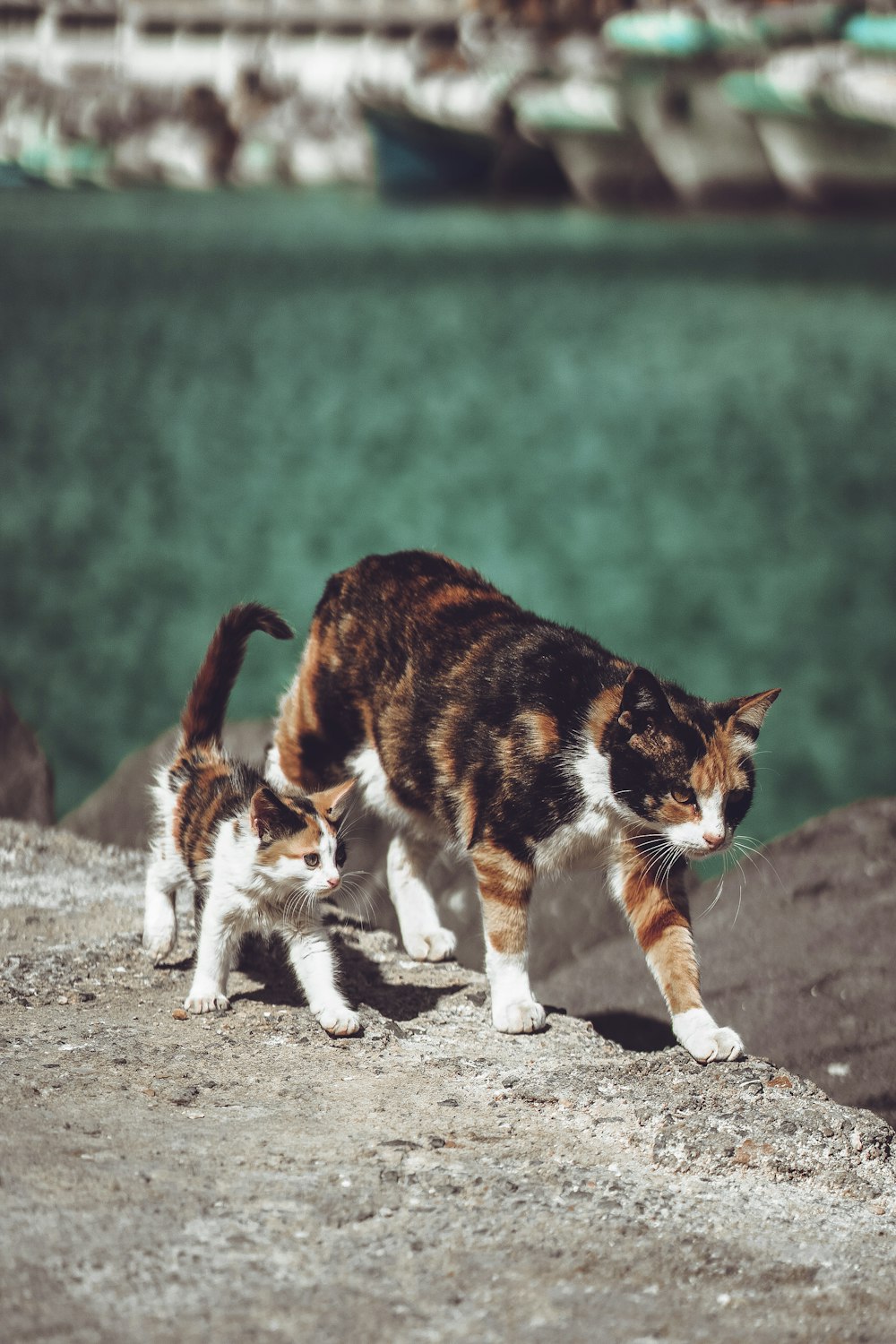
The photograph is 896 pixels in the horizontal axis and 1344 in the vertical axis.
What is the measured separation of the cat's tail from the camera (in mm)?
4832

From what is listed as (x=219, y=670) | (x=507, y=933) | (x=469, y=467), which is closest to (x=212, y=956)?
(x=507, y=933)

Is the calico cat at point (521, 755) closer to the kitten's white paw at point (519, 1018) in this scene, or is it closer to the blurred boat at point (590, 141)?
the kitten's white paw at point (519, 1018)

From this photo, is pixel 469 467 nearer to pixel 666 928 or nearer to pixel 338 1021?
pixel 666 928

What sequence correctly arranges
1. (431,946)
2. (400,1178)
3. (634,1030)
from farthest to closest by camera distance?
(634,1030) → (431,946) → (400,1178)

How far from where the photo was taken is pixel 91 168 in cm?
6053

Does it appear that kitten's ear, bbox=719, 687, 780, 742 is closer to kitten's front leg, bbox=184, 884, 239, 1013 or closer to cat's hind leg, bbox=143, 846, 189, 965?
kitten's front leg, bbox=184, 884, 239, 1013

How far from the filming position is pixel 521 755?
169 inches

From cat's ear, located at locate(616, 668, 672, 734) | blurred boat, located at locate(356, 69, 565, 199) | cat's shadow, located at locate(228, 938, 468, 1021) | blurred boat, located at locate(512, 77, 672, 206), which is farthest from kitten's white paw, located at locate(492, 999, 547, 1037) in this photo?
blurred boat, located at locate(356, 69, 565, 199)

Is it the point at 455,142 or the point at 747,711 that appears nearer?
the point at 747,711

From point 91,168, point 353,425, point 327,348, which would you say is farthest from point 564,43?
point 353,425

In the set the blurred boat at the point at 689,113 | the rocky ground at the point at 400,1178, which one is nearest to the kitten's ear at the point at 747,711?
the rocky ground at the point at 400,1178

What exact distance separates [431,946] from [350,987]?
0.47 m

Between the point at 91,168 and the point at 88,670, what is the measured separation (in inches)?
2083

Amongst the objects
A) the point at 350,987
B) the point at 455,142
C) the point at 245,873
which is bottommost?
the point at 350,987
